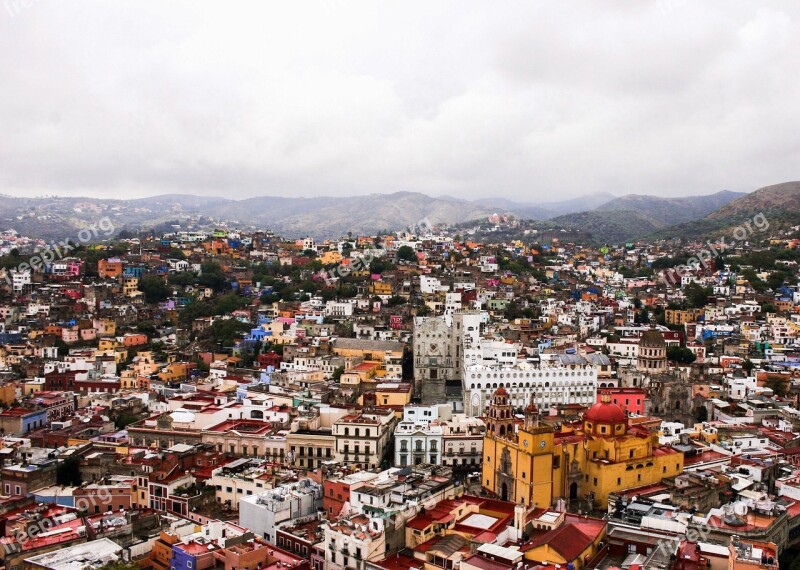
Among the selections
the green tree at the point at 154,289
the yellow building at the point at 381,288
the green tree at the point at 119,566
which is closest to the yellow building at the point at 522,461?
the green tree at the point at 119,566

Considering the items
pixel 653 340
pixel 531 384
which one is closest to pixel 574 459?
pixel 531 384

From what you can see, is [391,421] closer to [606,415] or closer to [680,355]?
[606,415]

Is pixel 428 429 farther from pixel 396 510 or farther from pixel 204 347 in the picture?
pixel 204 347

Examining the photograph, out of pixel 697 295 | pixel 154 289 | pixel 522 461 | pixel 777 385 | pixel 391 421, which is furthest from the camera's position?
pixel 154 289

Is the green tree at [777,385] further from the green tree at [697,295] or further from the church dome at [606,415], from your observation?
the green tree at [697,295]

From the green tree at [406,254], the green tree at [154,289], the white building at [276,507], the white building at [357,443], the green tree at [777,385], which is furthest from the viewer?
the green tree at [406,254]

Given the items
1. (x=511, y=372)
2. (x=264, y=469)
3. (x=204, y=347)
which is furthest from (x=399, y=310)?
(x=264, y=469)

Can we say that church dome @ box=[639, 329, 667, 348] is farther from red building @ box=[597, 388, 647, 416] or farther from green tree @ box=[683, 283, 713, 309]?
green tree @ box=[683, 283, 713, 309]

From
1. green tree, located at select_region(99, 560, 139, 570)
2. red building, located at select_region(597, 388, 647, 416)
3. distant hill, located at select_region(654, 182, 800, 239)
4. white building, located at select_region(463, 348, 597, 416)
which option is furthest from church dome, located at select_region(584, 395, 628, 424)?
distant hill, located at select_region(654, 182, 800, 239)
